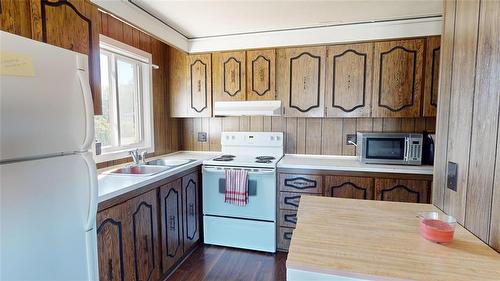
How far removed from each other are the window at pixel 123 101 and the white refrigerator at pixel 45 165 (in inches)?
39.9

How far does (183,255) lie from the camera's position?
2492 millimetres

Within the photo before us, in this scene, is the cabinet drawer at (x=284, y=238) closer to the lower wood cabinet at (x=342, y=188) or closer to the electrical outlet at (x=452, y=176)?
the lower wood cabinet at (x=342, y=188)

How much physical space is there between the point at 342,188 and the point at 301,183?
0.37m

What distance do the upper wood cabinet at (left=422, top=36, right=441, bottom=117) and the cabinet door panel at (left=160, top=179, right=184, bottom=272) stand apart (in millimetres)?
2363

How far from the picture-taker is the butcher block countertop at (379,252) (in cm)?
85

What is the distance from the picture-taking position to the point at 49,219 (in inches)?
43.1

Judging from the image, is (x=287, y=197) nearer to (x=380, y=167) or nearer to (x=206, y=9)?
(x=380, y=167)

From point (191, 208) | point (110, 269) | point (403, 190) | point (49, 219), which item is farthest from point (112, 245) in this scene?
point (403, 190)

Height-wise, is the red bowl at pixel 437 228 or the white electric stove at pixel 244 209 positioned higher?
the red bowl at pixel 437 228

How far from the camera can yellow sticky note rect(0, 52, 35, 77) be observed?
901 millimetres

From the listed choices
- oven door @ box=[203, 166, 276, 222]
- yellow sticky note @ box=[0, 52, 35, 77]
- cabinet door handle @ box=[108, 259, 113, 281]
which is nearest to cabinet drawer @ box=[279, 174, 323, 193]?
oven door @ box=[203, 166, 276, 222]

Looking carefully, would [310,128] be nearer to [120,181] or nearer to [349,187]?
[349,187]

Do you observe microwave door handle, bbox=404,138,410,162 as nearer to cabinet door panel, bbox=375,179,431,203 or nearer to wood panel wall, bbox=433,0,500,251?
cabinet door panel, bbox=375,179,431,203

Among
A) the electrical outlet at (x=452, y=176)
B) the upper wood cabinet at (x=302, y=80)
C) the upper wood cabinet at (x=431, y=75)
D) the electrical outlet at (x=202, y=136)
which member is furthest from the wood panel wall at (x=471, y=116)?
the electrical outlet at (x=202, y=136)
